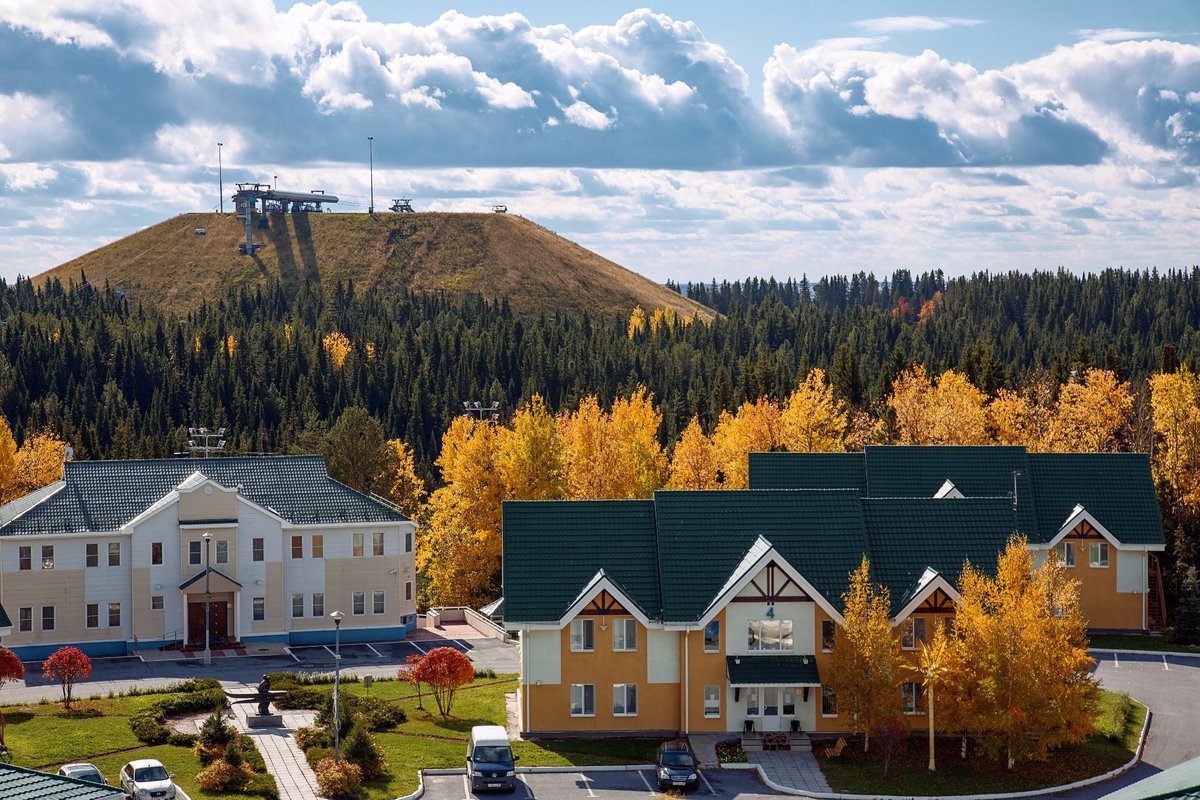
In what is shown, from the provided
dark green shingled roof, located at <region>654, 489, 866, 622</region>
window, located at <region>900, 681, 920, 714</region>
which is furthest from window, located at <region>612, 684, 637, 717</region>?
window, located at <region>900, 681, 920, 714</region>

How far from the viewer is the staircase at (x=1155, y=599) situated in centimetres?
7031

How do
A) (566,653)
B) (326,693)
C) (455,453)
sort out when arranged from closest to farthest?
1. (566,653)
2. (326,693)
3. (455,453)

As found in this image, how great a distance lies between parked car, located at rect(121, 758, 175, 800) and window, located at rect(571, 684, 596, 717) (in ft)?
49.7

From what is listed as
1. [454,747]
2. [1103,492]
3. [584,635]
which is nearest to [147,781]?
[454,747]

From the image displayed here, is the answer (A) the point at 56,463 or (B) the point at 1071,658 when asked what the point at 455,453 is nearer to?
(A) the point at 56,463

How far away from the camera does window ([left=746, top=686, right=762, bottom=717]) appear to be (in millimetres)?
53250

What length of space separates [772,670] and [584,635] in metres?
7.01

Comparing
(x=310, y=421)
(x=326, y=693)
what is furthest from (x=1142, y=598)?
(x=310, y=421)

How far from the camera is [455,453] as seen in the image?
10312 centimetres

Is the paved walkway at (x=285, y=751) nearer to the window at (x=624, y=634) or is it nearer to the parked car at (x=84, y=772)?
the parked car at (x=84, y=772)

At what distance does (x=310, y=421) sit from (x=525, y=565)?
337ft

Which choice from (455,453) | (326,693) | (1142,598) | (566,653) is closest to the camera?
(566,653)

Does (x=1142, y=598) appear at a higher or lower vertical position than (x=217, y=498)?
lower

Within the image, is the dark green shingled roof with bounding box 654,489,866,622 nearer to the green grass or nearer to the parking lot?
the parking lot
